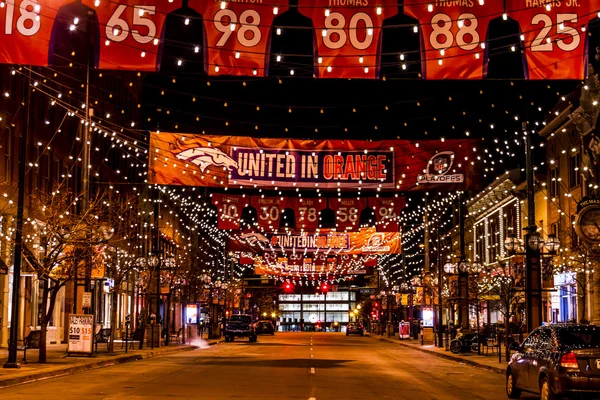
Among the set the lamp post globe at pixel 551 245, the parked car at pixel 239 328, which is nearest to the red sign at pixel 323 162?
the lamp post globe at pixel 551 245

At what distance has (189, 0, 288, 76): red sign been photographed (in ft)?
64.9

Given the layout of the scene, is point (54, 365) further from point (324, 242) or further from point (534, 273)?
point (324, 242)

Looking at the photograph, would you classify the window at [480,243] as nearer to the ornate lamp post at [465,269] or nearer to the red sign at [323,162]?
the ornate lamp post at [465,269]

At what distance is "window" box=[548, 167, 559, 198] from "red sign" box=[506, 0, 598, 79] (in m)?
31.0

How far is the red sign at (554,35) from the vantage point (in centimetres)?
2002

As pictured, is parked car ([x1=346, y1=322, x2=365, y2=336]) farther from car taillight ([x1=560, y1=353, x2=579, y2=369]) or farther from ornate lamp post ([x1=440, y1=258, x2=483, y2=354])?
car taillight ([x1=560, y1=353, x2=579, y2=369])

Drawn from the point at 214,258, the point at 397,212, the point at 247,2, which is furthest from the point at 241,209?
the point at 214,258

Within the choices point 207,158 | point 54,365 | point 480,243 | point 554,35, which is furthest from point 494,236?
point 554,35

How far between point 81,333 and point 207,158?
27.1 feet

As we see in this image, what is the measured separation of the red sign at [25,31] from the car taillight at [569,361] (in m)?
12.6

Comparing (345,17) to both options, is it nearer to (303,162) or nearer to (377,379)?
(377,379)

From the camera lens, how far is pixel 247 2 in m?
19.7

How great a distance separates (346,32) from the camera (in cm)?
1984

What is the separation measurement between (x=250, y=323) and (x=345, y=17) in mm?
46034
